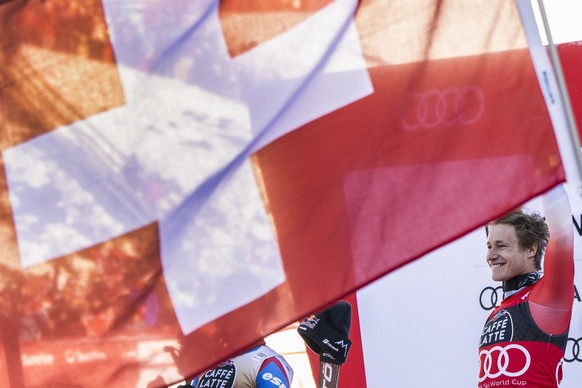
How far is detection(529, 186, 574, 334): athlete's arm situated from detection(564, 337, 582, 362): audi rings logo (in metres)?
0.88

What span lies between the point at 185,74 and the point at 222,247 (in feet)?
1.65

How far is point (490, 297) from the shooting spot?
441 cm

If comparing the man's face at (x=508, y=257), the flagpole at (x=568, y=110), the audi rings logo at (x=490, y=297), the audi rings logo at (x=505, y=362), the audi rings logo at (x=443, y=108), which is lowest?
the audi rings logo at (x=505, y=362)

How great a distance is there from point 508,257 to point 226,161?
69.1 inches

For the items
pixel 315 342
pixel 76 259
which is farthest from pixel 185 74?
pixel 315 342

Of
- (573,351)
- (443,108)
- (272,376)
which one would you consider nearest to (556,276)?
(573,351)

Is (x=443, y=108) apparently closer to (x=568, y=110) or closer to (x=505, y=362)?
(x=568, y=110)

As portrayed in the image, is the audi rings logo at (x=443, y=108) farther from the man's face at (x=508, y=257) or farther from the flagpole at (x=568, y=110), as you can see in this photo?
the man's face at (x=508, y=257)

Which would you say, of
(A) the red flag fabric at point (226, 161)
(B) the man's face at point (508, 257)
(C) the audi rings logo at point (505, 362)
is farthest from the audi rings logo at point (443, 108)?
(B) the man's face at point (508, 257)

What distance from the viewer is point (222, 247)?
229 centimetres

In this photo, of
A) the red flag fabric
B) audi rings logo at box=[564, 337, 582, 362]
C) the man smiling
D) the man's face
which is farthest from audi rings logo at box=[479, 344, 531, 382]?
the red flag fabric

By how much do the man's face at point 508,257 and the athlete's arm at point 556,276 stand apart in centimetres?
23

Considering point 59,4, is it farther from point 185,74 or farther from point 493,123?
point 493,123

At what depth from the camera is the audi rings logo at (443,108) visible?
227 centimetres
